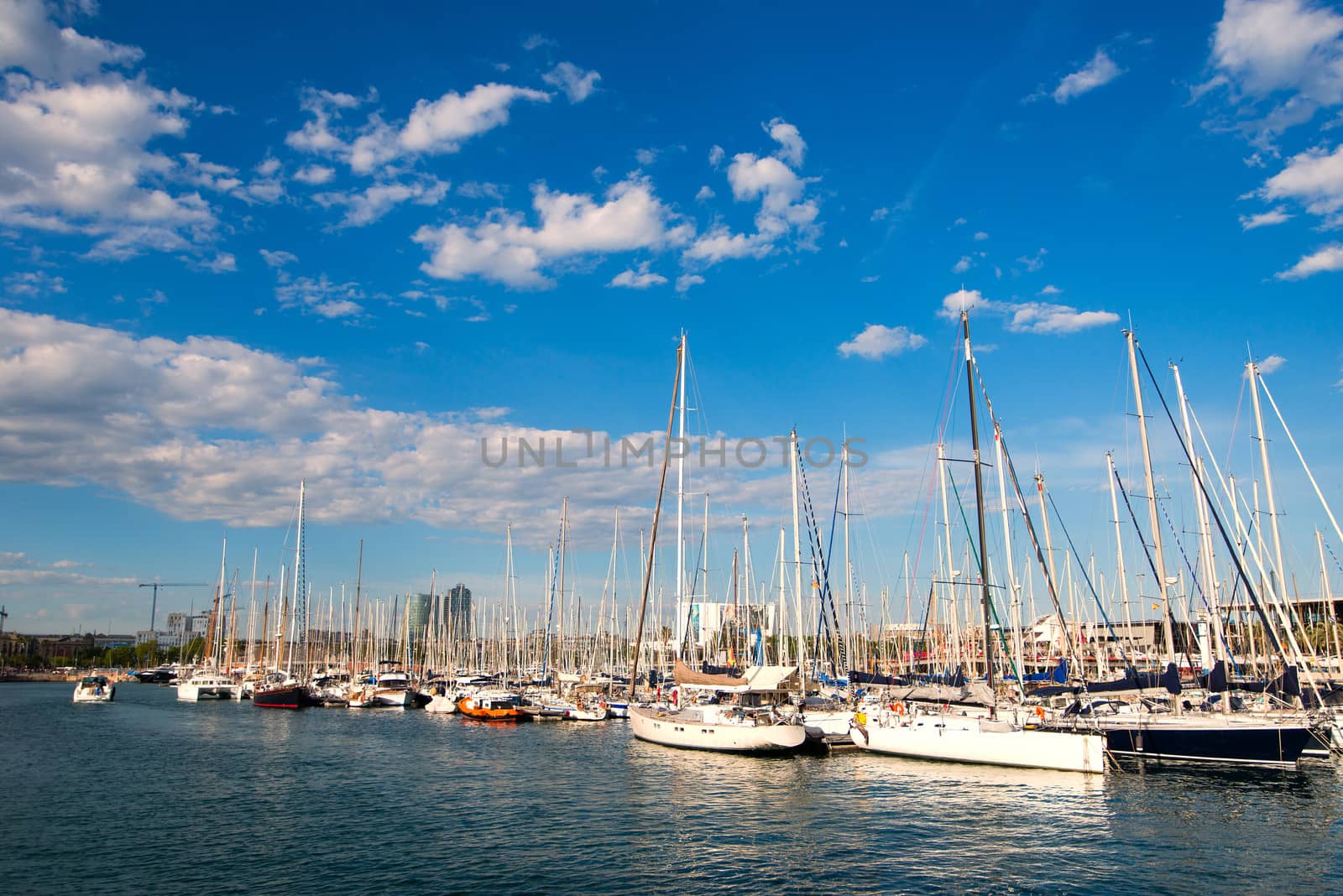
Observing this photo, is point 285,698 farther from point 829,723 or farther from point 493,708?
point 829,723

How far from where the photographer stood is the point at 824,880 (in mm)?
21797

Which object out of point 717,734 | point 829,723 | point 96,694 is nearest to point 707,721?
point 717,734

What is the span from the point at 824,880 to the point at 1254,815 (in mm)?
17192

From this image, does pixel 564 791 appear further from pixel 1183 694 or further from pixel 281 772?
pixel 1183 694

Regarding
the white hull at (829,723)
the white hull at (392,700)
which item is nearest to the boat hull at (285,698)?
the white hull at (392,700)

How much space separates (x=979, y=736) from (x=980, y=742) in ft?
1.00

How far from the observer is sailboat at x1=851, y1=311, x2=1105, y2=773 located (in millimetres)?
36406

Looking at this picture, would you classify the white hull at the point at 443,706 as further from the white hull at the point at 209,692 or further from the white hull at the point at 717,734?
the white hull at the point at 717,734

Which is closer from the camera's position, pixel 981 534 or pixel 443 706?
pixel 981 534

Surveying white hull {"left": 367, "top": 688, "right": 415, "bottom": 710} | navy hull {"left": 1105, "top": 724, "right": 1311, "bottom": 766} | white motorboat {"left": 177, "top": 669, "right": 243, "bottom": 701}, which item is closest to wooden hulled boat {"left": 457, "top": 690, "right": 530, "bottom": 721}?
white hull {"left": 367, "top": 688, "right": 415, "bottom": 710}

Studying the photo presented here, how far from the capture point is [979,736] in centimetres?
3884

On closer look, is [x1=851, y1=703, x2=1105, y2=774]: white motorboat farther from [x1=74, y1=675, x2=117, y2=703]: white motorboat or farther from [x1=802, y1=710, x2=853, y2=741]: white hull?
[x1=74, y1=675, x2=117, y2=703]: white motorboat

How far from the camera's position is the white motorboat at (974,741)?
3612cm

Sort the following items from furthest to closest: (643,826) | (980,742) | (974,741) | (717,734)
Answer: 1. (717,734)
2. (974,741)
3. (980,742)
4. (643,826)
